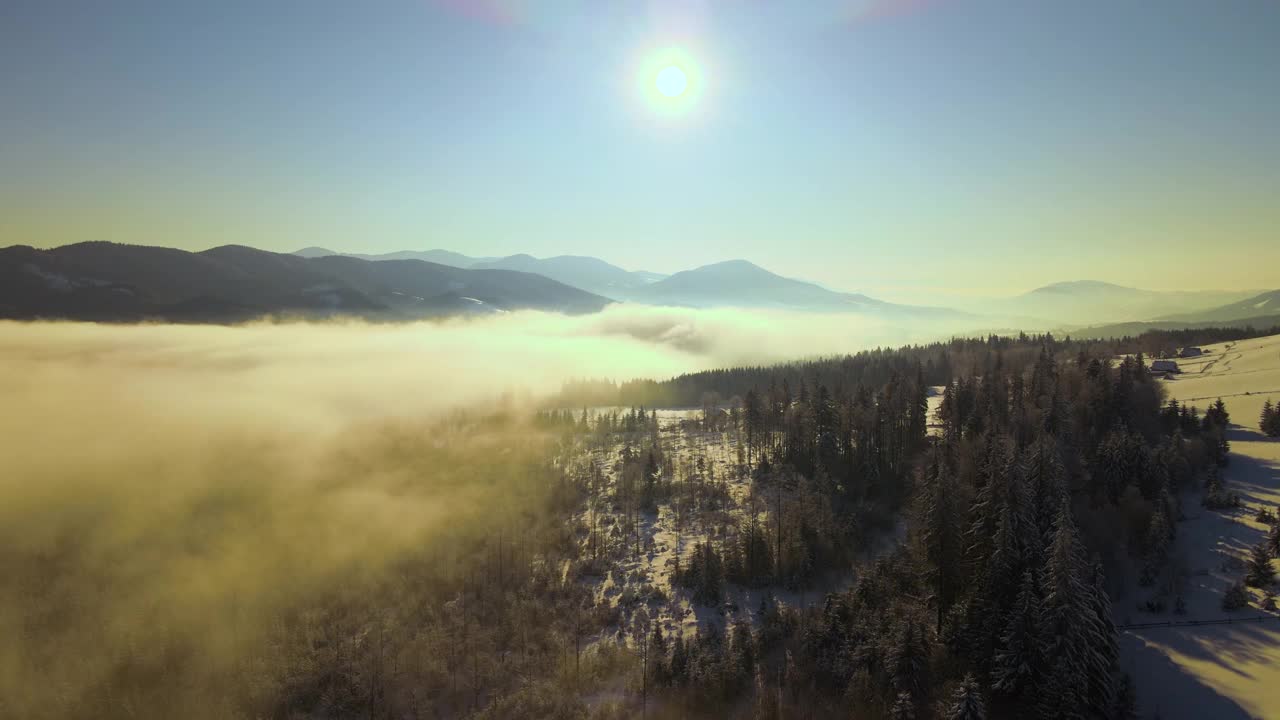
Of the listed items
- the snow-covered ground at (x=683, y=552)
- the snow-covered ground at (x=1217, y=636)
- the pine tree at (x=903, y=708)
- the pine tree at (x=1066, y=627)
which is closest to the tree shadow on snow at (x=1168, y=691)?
the snow-covered ground at (x=1217, y=636)

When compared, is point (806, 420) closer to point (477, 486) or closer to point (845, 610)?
point (845, 610)

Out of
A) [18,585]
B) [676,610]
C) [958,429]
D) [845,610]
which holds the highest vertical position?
[958,429]

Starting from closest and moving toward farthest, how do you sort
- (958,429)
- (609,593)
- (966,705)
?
(966,705) → (609,593) → (958,429)

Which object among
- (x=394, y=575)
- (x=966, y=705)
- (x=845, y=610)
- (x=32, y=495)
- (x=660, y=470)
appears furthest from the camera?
(x=32, y=495)

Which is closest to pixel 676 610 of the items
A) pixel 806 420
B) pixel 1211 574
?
pixel 806 420

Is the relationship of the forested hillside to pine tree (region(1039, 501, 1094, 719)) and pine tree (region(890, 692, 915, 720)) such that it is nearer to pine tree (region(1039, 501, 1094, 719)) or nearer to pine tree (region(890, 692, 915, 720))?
pine tree (region(1039, 501, 1094, 719))

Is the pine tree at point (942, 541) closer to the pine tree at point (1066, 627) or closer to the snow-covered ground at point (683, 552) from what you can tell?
the pine tree at point (1066, 627)
